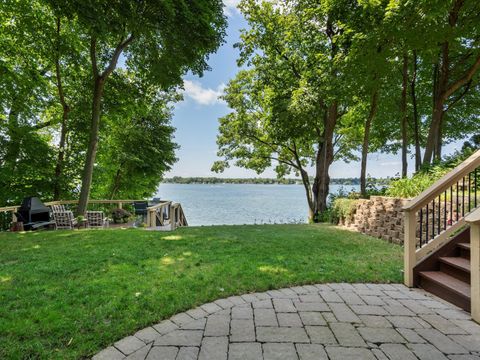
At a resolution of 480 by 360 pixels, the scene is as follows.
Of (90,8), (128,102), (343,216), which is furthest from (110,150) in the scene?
→ (343,216)

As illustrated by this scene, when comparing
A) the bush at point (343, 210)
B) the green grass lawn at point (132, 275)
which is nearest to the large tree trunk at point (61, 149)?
the green grass lawn at point (132, 275)

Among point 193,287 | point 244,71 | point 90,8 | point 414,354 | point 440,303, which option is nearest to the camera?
point 414,354

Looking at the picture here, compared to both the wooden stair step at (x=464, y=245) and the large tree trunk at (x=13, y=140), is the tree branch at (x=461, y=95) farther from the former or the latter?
the large tree trunk at (x=13, y=140)

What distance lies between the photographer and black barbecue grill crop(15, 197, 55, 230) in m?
8.22

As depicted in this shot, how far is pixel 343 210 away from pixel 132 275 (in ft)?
22.7

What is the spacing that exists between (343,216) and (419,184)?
285 centimetres

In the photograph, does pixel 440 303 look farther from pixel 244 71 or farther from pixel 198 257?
pixel 244 71

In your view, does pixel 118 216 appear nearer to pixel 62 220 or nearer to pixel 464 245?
pixel 62 220

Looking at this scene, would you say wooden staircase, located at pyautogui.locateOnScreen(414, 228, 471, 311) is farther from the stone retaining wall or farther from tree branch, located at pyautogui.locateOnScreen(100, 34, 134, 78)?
tree branch, located at pyautogui.locateOnScreen(100, 34, 134, 78)

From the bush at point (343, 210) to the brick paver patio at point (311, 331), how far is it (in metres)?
5.27

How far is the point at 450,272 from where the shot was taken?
3.45 meters

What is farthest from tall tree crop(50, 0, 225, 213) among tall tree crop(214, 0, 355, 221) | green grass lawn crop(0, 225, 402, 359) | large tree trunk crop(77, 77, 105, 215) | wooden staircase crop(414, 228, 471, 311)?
wooden staircase crop(414, 228, 471, 311)

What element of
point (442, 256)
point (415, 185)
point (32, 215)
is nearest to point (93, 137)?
point (32, 215)

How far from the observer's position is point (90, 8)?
16.9 ft
